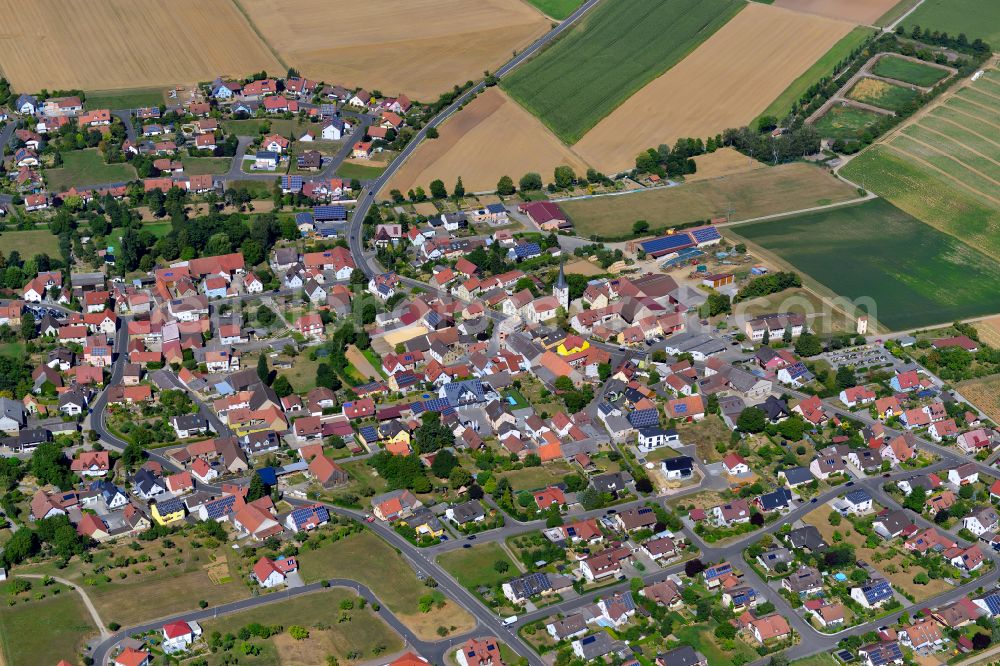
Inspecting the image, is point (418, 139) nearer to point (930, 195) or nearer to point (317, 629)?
point (930, 195)

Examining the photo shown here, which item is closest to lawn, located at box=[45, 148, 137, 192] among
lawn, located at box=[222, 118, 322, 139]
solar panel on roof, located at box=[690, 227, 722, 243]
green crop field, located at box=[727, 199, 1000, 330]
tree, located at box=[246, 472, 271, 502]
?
lawn, located at box=[222, 118, 322, 139]

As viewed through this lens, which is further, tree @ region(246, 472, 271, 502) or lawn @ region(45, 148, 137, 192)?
lawn @ region(45, 148, 137, 192)

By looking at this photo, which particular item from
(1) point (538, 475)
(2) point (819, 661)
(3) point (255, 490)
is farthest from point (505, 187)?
(2) point (819, 661)

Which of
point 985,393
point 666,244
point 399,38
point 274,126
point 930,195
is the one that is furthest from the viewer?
point 399,38

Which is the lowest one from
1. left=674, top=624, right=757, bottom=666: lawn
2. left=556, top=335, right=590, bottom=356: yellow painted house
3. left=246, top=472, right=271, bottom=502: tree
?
left=674, top=624, right=757, bottom=666: lawn

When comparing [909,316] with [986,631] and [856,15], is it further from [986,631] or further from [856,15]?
[856,15]

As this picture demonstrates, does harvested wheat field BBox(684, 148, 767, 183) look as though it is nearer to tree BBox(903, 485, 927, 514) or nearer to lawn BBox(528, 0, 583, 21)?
lawn BBox(528, 0, 583, 21)
